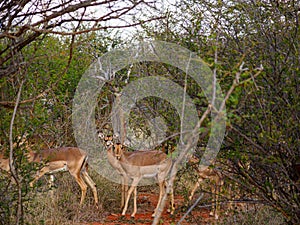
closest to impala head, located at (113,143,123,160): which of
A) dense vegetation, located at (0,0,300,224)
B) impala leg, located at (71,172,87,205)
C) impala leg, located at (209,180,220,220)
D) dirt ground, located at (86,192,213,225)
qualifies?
impala leg, located at (71,172,87,205)

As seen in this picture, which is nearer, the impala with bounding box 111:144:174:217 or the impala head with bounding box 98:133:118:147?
the impala with bounding box 111:144:174:217

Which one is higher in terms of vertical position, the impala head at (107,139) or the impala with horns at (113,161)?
the impala head at (107,139)

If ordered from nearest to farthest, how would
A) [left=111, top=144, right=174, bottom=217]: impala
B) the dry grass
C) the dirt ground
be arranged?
the dry grass → the dirt ground → [left=111, top=144, right=174, bottom=217]: impala

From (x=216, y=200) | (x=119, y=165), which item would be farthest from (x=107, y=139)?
(x=216, y=200)

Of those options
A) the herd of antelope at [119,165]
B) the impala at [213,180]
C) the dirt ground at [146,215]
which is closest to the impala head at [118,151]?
the herd of antelope at [119,165]

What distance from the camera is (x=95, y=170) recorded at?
10336mm

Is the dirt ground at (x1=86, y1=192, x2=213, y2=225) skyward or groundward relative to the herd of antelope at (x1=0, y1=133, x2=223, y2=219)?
groundward

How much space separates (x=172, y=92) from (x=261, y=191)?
1.20 meters

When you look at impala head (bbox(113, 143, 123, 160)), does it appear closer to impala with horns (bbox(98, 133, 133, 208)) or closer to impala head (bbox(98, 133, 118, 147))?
impala with horns (bbox(98, 133, 133, 208))

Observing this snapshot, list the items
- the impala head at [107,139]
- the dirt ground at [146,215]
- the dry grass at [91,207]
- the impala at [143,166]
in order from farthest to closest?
the impala head at [107,139] → the impala at [143,166] → the dirt ground at [146,215] → the dry grass at [91,207]

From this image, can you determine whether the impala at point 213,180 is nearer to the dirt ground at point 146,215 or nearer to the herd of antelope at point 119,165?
the dirt ground at point 146,215

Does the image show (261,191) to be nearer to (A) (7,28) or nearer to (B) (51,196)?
(A) (7,28)

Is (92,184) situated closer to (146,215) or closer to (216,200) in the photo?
(146,215)

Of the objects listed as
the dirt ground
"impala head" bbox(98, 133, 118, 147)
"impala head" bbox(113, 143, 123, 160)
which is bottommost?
the dirt ground
